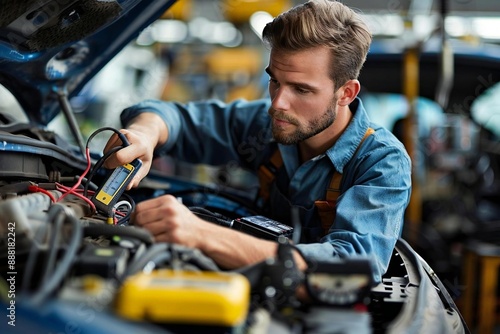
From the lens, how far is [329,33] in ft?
5.41

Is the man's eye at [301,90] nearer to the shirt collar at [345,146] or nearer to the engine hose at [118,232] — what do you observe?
the shirt collar at [345,146]

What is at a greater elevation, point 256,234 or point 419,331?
point 419,331

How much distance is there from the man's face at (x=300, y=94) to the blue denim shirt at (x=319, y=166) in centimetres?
10

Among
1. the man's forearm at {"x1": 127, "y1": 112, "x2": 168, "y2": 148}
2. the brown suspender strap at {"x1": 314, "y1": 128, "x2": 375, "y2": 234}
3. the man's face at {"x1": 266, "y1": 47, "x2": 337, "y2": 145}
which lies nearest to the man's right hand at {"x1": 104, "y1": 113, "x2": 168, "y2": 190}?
the man's forearm at {"x1": 127, "y1": 112, "x2": 168, "y2": 148}

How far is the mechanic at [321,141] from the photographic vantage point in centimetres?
142

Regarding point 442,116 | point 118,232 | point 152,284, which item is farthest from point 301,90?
point 442,116

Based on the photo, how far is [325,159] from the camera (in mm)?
1762

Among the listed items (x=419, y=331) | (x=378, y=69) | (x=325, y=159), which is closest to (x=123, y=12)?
(x=325, y=159)

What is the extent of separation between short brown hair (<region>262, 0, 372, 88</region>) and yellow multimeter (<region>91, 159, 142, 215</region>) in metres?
0.57

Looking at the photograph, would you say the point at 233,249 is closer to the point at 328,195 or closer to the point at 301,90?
the point at 328,195

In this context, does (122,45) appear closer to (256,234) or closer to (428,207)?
(256,234)

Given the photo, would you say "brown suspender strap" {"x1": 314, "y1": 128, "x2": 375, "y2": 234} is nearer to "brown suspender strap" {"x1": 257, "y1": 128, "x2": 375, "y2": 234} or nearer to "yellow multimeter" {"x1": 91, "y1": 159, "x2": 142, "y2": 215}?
"brown suspender strap" {"x1": 257, "y1": 128, "x2": 375, "y2": 234}

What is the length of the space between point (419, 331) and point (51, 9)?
4.07ft

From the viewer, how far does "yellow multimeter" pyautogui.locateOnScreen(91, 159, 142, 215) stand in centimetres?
150
